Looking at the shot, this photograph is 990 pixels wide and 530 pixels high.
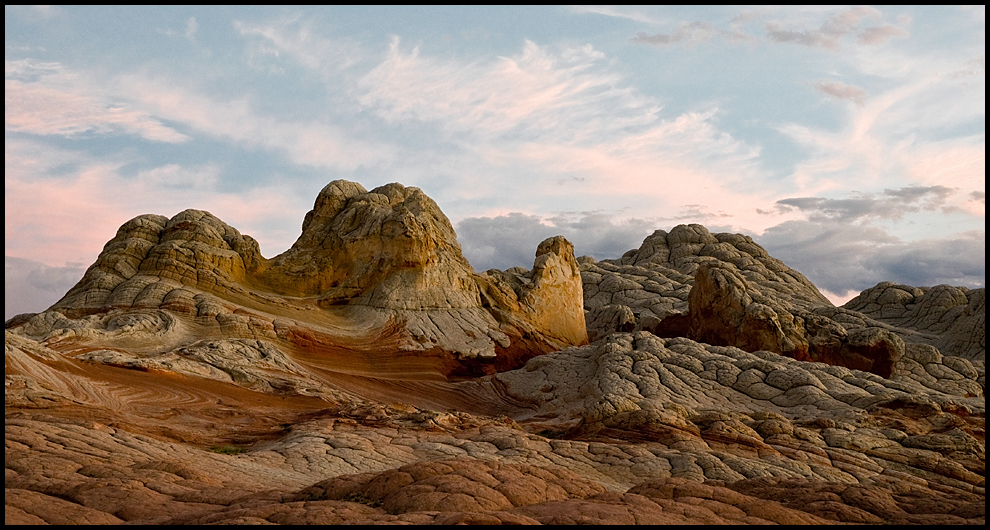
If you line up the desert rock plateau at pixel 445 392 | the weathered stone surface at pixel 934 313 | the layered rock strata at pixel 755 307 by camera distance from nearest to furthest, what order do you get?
the desert rock plateau at pixel 445 392, the layered rock strata at pixel 755 307, the weathered stone surface at pixel 934 313

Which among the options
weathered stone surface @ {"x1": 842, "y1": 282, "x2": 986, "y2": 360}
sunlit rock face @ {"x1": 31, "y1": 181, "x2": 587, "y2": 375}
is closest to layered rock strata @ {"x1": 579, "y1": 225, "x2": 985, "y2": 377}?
weathered stone surface @ {"x1": 842, "y1": 282, "x2": 986, "y2": 360}

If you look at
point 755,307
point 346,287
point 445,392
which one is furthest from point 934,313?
point 346,287

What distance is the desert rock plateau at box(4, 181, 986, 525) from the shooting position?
12406 mm

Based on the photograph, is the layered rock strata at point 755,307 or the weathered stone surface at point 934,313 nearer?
the layered rock strata at point 755,307

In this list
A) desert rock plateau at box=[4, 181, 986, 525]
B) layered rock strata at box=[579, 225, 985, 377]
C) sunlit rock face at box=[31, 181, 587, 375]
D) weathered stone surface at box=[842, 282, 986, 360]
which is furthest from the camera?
weathered stone surface at box=[842, 282, 986, 360]

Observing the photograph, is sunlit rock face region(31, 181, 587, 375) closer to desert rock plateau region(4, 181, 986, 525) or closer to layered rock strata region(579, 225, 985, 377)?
desert rock plateau region(4, 181, 986, 525)

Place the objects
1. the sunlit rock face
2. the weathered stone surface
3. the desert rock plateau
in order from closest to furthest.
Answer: the desert rock plateau < the sunlit rock face < the weathered stone surface

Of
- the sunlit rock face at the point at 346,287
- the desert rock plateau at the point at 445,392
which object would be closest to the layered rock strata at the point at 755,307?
the desert rock plateau at the point at 445,392

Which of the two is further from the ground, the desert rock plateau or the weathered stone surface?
the weathered stone surface

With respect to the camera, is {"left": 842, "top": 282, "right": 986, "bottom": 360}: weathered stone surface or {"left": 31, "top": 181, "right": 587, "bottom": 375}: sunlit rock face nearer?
{"left": 31, "top": 181, "right": 587, "bottom": 375}: sunlit rock face

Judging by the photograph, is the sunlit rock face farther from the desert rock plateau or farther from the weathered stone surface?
the weathered stone surface

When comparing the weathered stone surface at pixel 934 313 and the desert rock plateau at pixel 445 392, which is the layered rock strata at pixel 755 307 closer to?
the weathered stone surface at pixel 934 313

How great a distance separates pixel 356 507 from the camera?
10.9 metres

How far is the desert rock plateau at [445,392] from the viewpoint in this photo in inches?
488
